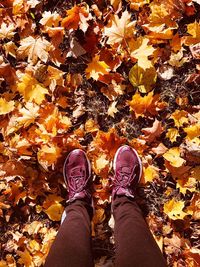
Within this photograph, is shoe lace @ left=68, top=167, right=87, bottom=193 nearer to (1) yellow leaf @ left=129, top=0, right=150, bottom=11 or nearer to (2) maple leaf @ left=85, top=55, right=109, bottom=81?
(2) maple leaf @ left=85, top=55, right=109, bottom=81

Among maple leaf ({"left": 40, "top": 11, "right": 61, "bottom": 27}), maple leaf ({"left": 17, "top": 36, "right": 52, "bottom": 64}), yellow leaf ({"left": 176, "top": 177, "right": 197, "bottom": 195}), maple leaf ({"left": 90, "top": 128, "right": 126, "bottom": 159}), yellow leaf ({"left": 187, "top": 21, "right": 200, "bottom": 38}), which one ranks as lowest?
yellow leaf ({"left": 176, "top": 177, "right": 197, "bottom": 195})

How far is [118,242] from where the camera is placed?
6.46 feet

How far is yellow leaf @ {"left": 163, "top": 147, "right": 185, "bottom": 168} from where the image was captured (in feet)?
7.63

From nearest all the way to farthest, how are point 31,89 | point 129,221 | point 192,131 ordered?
1. point 129,221
2. point 192,131
3. point 31,89

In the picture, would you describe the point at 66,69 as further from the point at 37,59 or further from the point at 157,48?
the point at 157,48

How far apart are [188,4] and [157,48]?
34cm

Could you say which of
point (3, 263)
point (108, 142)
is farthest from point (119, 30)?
point (3, 263)

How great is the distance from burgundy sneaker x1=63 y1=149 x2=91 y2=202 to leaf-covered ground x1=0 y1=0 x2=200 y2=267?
5cm

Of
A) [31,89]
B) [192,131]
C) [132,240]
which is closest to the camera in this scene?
[132,240]

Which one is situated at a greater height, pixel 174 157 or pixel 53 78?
pixel 53 78

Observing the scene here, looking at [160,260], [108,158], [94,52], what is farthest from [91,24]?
[160,260]

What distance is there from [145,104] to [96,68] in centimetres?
41

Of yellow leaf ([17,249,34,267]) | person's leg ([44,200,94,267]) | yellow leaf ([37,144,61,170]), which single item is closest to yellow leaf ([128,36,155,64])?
yellow leaf ([37,144,61,170])

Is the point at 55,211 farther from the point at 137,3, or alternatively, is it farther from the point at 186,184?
the point at 137,3
